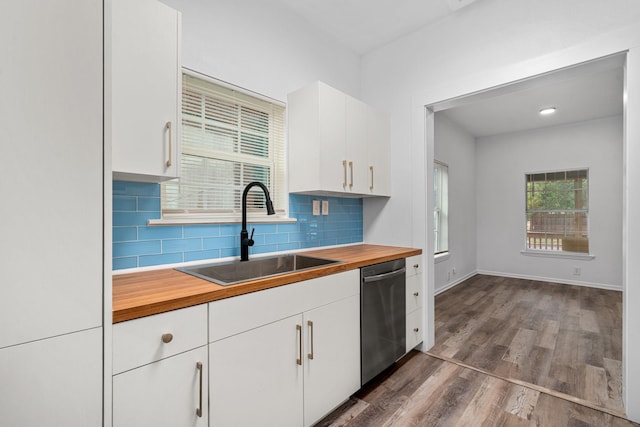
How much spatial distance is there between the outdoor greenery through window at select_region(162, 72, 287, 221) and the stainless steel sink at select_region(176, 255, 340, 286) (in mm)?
322

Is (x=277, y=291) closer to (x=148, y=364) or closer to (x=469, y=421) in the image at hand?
(x=148, y=364)

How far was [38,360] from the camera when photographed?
80 centimetres

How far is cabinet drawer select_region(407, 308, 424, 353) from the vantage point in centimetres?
240

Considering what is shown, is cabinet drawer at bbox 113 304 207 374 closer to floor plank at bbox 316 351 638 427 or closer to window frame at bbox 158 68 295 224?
window frame at bbox 158 68 295 224

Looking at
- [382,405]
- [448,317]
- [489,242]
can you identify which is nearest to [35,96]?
[382,405]

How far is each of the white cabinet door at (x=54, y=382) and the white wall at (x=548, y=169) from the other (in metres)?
6.22

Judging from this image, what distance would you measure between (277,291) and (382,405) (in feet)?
3.63

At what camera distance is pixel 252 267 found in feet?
6.42

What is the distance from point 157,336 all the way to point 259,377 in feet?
1.71

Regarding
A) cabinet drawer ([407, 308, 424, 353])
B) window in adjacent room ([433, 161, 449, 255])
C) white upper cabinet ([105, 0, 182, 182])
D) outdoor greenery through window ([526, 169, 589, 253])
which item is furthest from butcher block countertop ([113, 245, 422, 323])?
outdoor greenery through window ([526, 169, 589, 253])

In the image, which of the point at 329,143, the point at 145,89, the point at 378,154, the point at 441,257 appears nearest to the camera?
the point at 145,89

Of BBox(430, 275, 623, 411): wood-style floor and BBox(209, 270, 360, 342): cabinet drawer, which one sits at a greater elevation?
BBox(209, 270, 360, 342): cabinet drawer

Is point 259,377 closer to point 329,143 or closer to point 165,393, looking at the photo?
point 165,393

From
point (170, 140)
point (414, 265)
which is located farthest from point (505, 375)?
point (170, 140)
